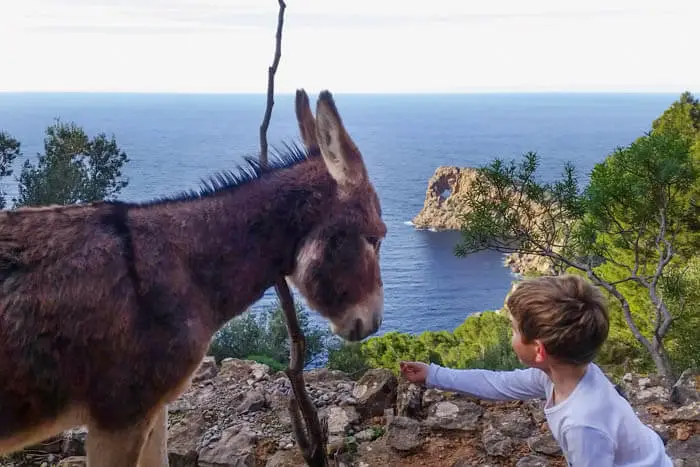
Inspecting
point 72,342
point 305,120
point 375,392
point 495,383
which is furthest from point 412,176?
point 72,342

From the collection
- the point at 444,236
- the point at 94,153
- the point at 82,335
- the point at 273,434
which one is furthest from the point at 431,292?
the point at 82,335

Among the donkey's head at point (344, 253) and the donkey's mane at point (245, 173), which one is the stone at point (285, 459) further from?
the donkey's mane at point (245, 173)

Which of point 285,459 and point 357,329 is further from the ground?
point 357,329

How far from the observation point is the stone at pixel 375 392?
6047mm

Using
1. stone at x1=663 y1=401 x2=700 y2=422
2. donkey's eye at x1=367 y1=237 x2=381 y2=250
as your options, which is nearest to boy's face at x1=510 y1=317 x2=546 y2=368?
donkey's eye at x1=367 y1=237 x2=381 y2=250

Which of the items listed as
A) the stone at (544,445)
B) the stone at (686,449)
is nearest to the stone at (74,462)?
the stone at (544,445)

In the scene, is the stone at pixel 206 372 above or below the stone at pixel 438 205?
above

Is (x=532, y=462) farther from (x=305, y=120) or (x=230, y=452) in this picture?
(x=305, y=120)

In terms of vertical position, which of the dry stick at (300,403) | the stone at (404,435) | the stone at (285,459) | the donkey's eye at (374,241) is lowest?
the stone at (285,459)

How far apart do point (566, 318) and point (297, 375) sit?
6.77ft

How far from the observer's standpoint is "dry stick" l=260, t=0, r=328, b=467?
4211 millimetres

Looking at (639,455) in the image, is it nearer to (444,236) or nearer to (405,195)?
(444,236)

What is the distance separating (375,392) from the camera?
6105mm

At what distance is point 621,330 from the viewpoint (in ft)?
53.7
